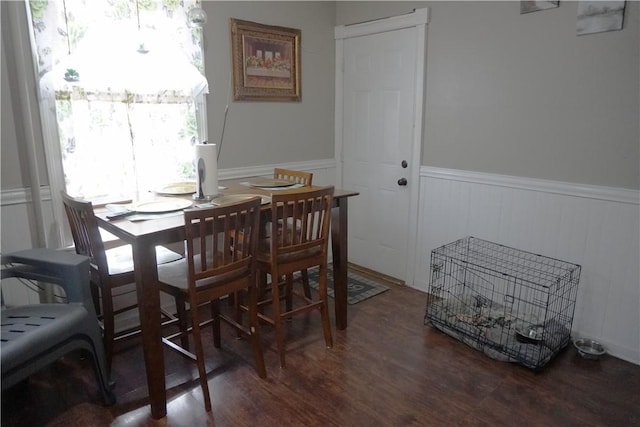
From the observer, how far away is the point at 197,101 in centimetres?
292

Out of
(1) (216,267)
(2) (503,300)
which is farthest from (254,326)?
(2) (503,300)

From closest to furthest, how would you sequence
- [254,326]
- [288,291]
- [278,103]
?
1. [254,326]
2. [288,291]
3. [278,103]

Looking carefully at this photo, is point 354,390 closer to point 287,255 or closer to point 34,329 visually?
point 287,255

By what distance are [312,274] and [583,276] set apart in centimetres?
200

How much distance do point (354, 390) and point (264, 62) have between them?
7.71 feet

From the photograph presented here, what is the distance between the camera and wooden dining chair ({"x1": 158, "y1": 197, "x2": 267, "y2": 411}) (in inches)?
74.4

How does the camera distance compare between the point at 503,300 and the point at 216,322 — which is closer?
the point at 216,322

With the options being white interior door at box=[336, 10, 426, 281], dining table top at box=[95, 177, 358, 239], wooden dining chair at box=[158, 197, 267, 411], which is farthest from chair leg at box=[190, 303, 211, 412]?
white interior door at box=[336, 10, 426, 281]

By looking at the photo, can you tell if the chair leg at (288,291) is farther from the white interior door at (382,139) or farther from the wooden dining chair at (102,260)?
the white interior door at (382,139)

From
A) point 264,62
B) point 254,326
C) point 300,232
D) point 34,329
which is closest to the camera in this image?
point 34,329

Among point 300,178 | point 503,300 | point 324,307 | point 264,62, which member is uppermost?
point 264,62

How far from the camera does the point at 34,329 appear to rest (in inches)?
67.5

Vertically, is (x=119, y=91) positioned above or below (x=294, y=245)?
above

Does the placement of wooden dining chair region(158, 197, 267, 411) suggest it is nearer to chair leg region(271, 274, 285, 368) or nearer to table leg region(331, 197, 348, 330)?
chair leg region(271, 274, 285, 368)
